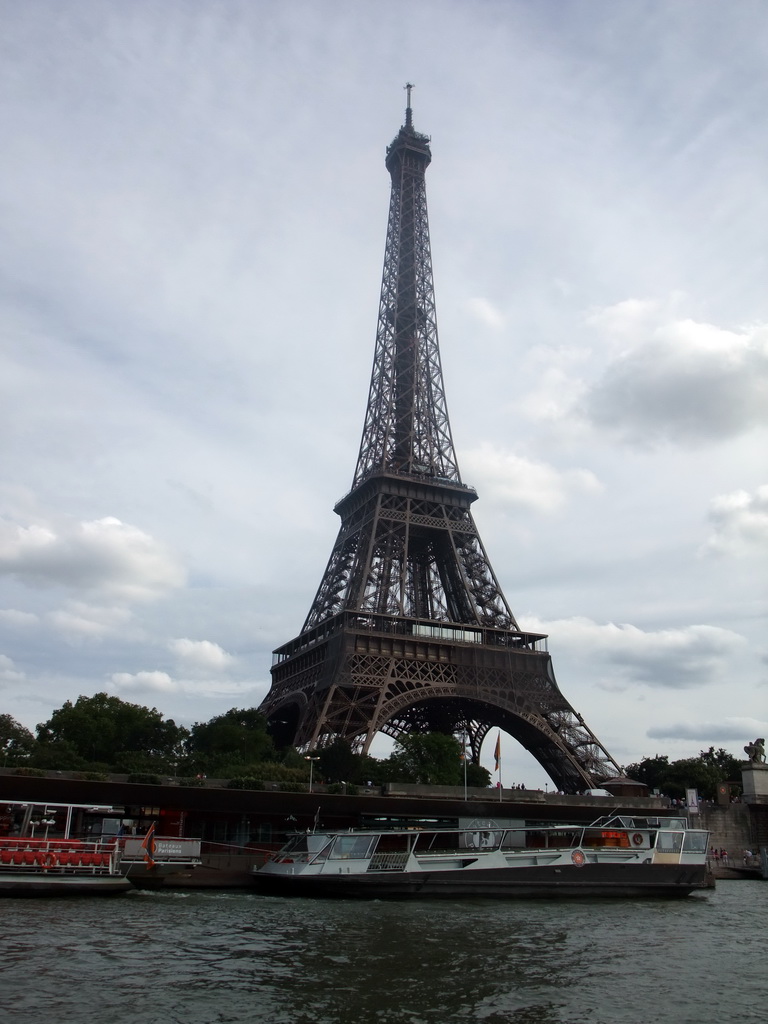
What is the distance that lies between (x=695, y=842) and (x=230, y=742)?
116 ft

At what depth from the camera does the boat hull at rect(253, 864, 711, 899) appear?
122ft

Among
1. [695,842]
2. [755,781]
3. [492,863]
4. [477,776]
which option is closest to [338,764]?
[477,776]

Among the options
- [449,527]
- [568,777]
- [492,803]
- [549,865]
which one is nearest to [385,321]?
[449,527]

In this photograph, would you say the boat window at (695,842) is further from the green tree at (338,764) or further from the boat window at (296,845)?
the green tree at (338,764)

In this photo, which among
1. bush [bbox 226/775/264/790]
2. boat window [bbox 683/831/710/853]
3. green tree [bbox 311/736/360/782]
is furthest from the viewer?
green tree [bbox 311/736/360/782]

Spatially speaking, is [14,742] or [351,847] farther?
[14,742]

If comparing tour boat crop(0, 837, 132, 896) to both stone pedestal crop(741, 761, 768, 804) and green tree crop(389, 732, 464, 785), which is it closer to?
green tree crop(389, 732, 464, 785)

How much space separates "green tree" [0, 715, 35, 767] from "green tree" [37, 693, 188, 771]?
4.58 feet

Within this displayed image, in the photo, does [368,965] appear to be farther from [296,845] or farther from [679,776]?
[679,776]

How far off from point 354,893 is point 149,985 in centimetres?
2018

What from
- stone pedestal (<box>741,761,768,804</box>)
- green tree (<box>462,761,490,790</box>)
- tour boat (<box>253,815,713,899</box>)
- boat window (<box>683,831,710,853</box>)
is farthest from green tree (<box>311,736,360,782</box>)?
stone pedestal (<box>741,761,768,804</box>)

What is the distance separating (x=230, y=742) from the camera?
67125 mm

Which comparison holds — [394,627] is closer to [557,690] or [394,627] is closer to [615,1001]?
[557,690]

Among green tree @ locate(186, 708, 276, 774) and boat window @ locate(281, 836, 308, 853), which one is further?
green tree @ locate(186, 708, 276, 774)
